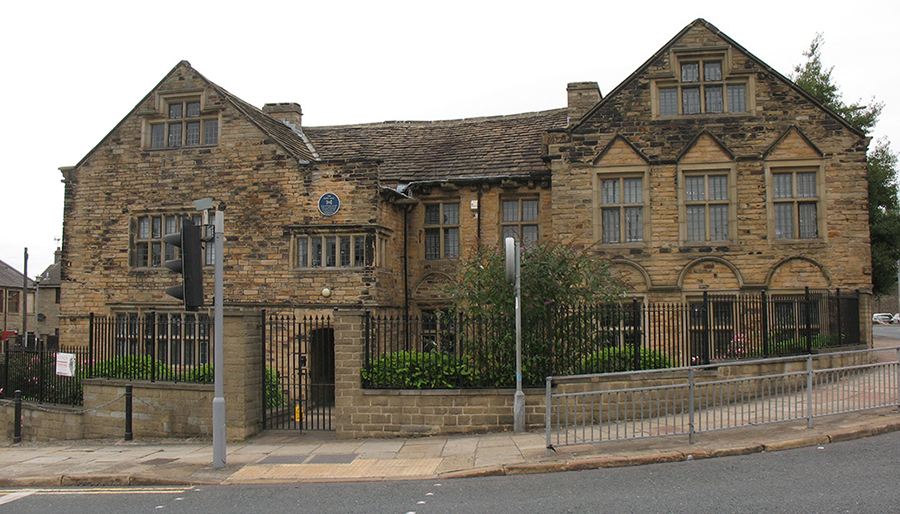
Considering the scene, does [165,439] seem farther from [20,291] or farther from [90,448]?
[20,291]

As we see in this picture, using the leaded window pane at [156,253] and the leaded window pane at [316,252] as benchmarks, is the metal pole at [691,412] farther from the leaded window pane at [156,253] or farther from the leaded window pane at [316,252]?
the leaded window pane at [156,253]

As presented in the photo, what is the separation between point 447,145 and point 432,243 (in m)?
3.86

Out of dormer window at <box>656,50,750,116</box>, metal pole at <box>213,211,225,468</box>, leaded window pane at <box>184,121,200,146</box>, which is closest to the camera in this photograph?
metal pole at <box>213,211,225,468</box>

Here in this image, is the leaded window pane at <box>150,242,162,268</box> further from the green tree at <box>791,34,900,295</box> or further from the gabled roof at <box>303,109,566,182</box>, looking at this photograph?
the green tree at <box>791,34,900,295</box>

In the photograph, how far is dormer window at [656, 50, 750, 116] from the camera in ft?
61.4

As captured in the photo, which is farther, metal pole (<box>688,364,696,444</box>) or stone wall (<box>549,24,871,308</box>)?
stone wall (<box>549,24,871,308</box>)

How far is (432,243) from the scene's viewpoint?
21.7 meters

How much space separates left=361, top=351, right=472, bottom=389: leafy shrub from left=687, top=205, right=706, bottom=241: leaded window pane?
9208 millimetres

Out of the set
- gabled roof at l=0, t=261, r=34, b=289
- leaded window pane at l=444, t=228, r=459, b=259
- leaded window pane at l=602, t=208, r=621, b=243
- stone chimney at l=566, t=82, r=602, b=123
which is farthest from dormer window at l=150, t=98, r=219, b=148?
gabled roof at l=0, t=261, r=34, b=289

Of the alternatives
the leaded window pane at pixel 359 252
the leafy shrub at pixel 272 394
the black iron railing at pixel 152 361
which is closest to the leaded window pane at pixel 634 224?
the leaded window pane at pixel 359 252

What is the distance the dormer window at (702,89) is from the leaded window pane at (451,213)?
6593 millimetres

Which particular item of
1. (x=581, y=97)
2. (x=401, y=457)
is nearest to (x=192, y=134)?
(x=581, y=97)

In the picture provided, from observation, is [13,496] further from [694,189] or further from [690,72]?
[690,72]

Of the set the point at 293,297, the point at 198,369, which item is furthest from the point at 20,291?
the point at 198,369
